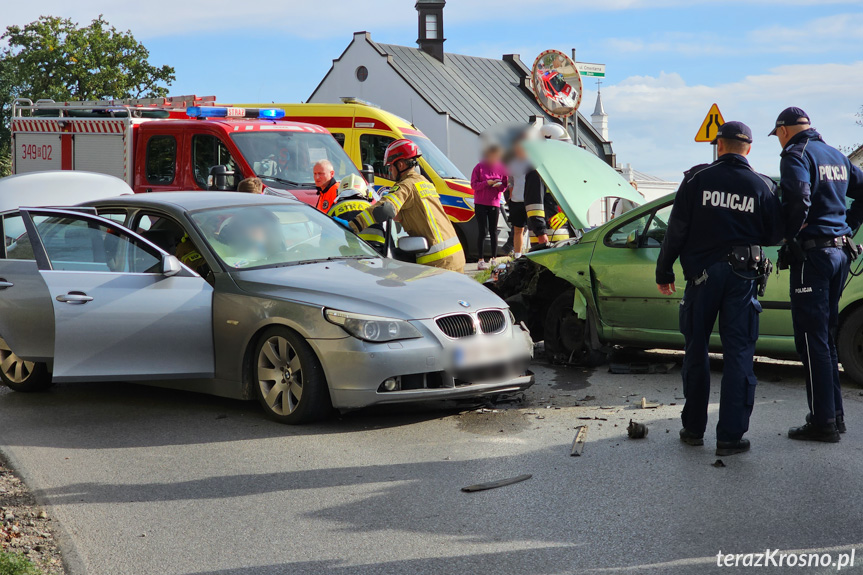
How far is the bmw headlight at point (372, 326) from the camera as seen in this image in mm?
6285

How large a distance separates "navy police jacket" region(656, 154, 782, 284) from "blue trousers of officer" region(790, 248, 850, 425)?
34 centimetres

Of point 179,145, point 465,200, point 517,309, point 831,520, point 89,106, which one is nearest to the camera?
point 831,520

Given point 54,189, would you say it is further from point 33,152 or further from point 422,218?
point 33,152

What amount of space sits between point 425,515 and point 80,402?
150 inches

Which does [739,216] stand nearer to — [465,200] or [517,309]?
[517,309]

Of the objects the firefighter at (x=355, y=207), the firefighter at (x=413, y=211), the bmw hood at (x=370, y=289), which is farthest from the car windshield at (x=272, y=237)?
the firefighter at (x=355, y=207)

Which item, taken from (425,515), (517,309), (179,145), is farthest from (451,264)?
(179,145)

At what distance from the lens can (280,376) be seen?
6.57 metres

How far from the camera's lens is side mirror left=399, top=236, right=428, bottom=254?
779cm

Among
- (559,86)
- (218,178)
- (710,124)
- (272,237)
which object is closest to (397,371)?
(272,237)

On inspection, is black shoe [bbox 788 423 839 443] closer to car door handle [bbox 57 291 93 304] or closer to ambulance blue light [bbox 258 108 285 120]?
car door handle [bbox 57 291 93 304]

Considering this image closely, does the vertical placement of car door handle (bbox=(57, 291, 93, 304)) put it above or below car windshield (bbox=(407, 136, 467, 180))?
below

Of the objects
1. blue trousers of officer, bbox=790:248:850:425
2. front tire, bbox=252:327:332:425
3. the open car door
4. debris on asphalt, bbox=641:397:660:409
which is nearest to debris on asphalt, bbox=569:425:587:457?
debris on asphalt, bbox=641:397:660:409

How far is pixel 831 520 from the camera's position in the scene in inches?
178
